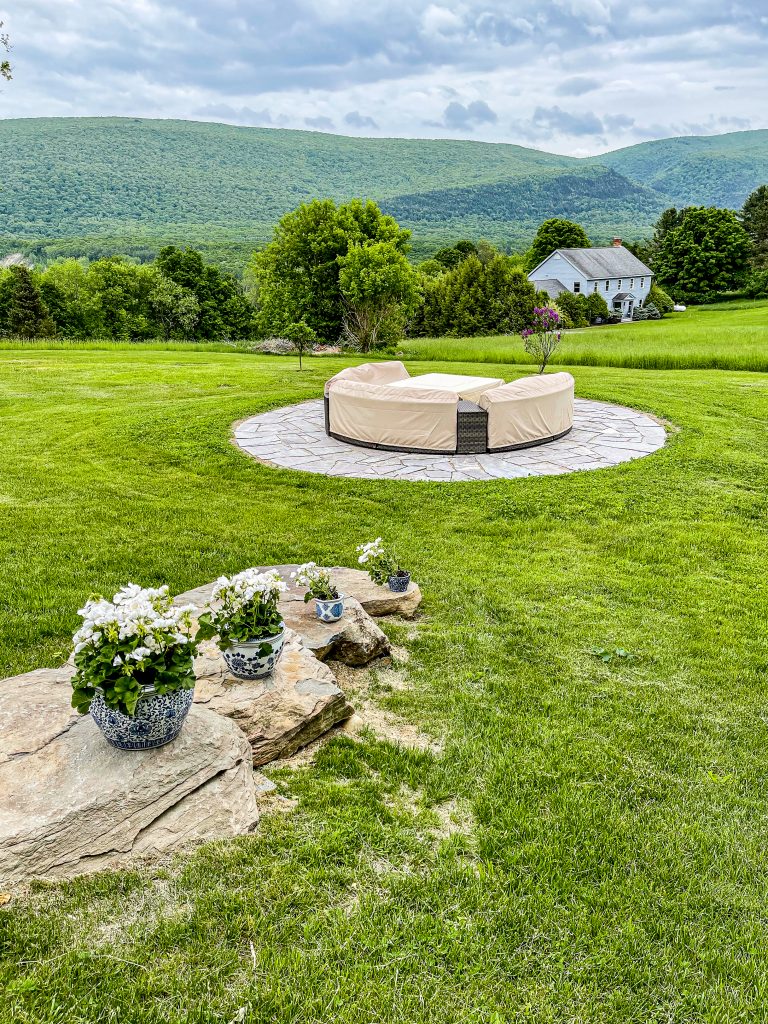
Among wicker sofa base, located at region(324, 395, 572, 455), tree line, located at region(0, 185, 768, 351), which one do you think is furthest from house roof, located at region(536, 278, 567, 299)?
wicker sofa base, located at region(324, 395, 572, 455)

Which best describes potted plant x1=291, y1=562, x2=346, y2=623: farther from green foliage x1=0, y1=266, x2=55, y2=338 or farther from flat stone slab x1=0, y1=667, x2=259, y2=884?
green foliage x1=0, y1=266, x2=55, y2=338

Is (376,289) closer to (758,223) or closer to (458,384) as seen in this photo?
(458,384)

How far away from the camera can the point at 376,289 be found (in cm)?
2425

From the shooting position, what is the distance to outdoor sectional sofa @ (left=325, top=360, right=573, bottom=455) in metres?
9.04

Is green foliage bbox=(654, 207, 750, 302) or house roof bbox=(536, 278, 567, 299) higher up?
green foliage bbox=(654, 207, 750, 302)

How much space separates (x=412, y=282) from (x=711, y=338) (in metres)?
11.6

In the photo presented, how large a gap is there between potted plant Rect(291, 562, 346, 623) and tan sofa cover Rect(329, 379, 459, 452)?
17.6 feet

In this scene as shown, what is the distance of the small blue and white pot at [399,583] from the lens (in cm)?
468

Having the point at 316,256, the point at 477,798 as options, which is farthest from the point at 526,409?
the point at 316,256

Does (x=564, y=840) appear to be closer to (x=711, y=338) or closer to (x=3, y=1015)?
(x=3, y=1015)

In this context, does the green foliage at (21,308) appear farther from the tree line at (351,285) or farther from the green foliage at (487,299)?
the green foliage at (487,299)

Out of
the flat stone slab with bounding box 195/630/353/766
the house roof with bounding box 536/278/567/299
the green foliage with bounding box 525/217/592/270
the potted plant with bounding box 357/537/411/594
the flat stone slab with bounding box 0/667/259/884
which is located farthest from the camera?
the green foliage with bounding box 525/217/592/270

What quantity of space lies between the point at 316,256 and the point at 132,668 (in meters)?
26.8

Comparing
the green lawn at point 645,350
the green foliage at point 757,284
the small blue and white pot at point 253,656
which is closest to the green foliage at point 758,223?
the green foliage at point 757,284
